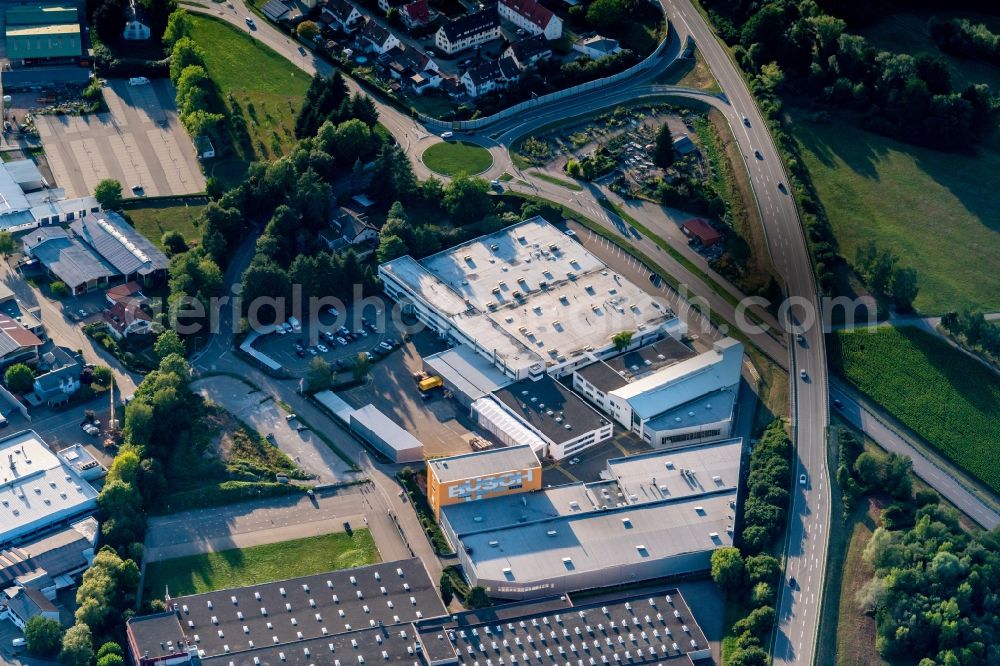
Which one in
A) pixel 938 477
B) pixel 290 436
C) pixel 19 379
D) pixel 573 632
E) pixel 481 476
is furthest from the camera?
pixel 19 379

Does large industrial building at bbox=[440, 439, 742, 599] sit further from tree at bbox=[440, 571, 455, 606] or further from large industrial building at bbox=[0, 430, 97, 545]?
large industrial building at bbox=[0, 430, 97, 545]

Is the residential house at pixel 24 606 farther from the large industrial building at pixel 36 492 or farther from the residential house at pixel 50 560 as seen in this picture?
the large industrial building at pixel 36 492

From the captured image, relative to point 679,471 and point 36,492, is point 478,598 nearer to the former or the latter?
point 679,471

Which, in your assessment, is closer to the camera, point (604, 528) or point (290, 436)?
point (604, 528)

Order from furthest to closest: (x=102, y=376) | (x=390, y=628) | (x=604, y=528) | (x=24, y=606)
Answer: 1. (x=102, y=376)
2. (x=604, y=528)
3. (x=390, y=628)
4. (x=24, y=606)

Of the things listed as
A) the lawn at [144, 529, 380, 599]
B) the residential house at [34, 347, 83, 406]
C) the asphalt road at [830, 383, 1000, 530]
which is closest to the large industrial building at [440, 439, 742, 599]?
the lawn at [144, 529, 380, 599]

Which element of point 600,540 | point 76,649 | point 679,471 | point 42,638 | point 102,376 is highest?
point 679,471

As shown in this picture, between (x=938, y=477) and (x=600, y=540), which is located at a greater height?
Answer: (x=938, y=477)

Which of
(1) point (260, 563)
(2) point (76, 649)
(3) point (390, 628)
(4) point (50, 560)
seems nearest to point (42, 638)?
(2) point (76, 649)
